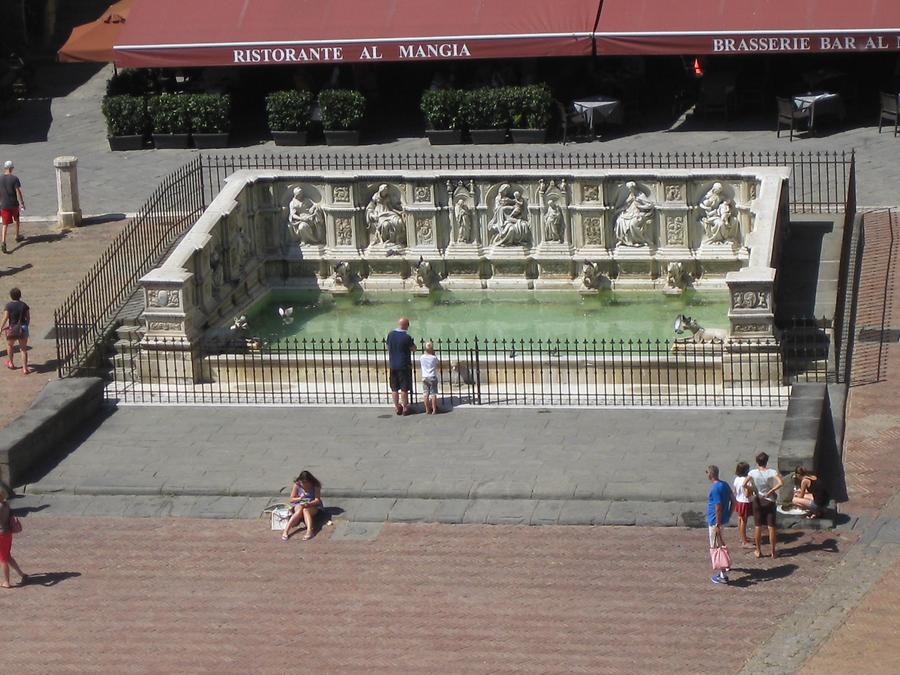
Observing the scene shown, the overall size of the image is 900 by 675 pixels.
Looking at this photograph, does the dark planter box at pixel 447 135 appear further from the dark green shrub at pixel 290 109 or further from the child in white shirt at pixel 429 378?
the child in white shirt at pixel 429 378

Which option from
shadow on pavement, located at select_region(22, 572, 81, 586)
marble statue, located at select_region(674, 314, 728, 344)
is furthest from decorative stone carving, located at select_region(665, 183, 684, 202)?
shadow on pavement, located at select_region(22, 572, 81, 586)

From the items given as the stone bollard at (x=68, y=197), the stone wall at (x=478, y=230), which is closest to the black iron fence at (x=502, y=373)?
the stone wall at (x=478, y=230)

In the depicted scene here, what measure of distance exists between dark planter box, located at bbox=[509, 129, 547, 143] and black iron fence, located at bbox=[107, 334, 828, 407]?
9.70 meters

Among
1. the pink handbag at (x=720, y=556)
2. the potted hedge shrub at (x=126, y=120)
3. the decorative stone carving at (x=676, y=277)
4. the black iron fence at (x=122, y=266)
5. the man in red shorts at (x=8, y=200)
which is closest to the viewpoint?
the pink handbag at (x=720, y=556)

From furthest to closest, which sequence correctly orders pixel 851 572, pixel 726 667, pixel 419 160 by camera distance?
1. pixel 419 160
2. pixel 851 572
3. pixel 726 667

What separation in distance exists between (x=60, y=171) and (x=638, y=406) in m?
12.8

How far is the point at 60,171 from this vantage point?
36156 mm

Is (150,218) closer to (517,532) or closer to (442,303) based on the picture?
(442,303)

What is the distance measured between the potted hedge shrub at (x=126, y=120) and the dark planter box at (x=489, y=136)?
631cm

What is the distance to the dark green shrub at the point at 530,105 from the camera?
129 feet

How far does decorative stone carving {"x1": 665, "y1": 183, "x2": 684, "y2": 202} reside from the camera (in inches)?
1286

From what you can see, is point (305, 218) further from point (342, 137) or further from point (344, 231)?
point (342, 137)

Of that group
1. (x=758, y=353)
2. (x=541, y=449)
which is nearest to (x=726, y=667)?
(x=541, y=449)

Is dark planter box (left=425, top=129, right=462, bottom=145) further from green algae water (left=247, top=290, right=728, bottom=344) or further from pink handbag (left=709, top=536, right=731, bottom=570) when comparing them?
pink handbag (left=709, top=536, right=731, bottom=570)
